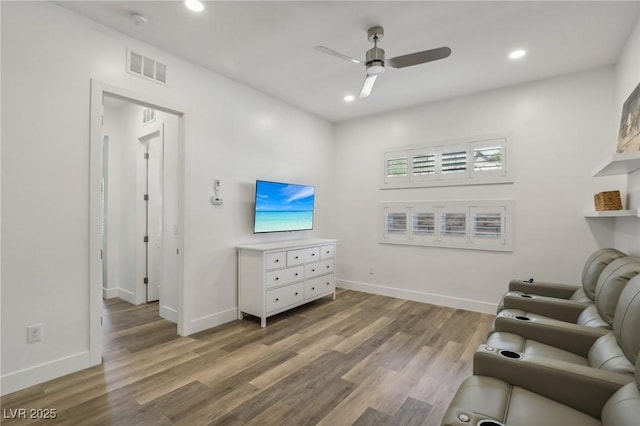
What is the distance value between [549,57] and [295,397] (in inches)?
161

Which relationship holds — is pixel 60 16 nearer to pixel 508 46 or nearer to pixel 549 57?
pixel 508 46

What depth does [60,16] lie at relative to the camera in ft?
7.93

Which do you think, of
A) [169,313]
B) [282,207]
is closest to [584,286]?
[282,207]

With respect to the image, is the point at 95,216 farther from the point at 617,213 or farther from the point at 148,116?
the point at 617,213

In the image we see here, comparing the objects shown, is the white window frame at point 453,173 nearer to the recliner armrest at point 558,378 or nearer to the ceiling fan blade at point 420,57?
the ceiling fan blade at point 420,57

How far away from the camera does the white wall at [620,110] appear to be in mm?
2580

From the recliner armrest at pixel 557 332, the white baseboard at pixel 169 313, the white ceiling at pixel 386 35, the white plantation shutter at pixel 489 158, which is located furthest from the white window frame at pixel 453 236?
the white baseboard at pixel 169 313

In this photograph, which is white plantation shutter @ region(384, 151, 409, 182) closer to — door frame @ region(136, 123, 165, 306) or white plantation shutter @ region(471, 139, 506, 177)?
white plantation shutter @ region(471, 139, 506, 177)

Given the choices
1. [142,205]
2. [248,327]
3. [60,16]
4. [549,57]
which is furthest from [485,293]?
[60,16]

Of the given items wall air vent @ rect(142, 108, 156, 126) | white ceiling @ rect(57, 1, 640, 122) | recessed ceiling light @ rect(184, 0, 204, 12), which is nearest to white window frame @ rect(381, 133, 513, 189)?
white ceiling @ rect(57, 1, 640, 122)

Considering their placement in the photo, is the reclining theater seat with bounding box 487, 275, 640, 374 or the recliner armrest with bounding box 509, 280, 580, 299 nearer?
the reclining theater seat with bounding box 487, 275, 640, 374

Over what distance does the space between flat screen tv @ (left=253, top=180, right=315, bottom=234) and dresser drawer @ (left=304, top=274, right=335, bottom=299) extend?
2.72 ft

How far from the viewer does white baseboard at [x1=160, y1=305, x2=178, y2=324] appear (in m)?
3.66

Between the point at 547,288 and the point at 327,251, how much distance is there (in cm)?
268
